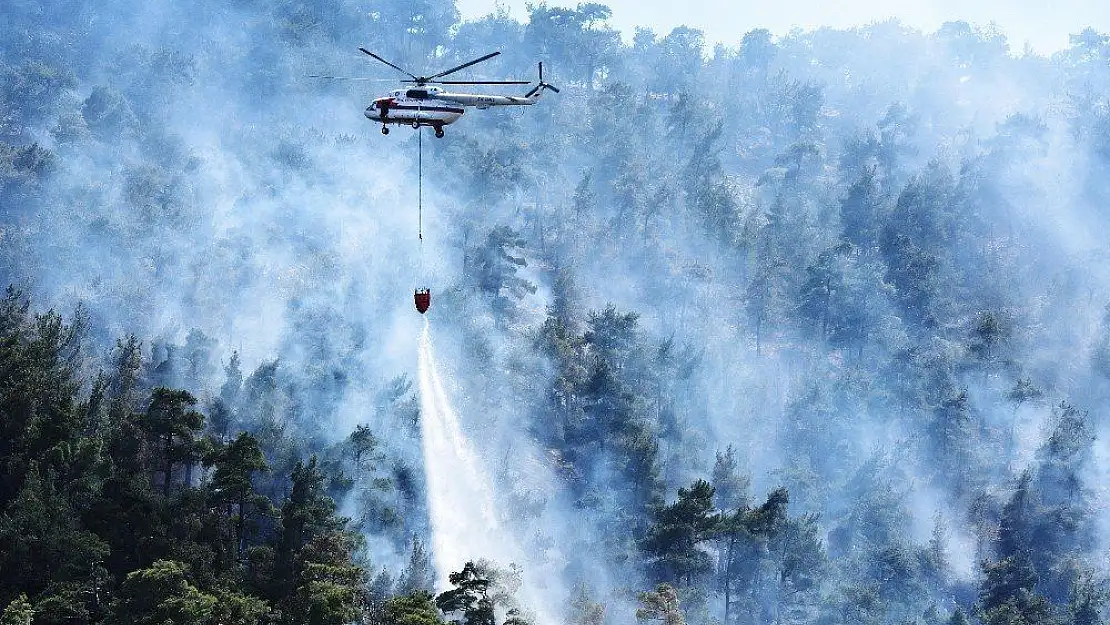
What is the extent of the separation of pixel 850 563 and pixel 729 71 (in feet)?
352

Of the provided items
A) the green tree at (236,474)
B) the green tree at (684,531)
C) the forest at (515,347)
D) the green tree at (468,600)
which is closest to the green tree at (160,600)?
the forest at (515,347)

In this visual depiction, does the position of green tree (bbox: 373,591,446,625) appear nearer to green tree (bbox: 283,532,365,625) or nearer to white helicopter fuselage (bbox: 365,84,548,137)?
green tree (bbox: 283,532,365,625)

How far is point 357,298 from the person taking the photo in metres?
96.4

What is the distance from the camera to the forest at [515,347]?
175 ft

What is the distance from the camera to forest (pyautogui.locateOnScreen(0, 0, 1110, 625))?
53.3 meters

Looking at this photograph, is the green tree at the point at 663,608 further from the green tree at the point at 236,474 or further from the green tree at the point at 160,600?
the green tree at the point at 160,600

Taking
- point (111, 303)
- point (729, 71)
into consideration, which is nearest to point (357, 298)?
point (111, 303)

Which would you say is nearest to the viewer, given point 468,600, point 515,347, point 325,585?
point 325,585

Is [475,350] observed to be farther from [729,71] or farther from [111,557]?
[729,71]

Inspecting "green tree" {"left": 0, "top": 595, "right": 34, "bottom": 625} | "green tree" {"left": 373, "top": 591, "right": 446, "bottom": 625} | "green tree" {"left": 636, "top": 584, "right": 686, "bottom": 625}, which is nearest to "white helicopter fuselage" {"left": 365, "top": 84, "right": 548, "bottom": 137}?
"green tree" {"left": 373, "top": 591, "right": 446, "bottom": 625}

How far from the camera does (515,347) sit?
9562 centimetres

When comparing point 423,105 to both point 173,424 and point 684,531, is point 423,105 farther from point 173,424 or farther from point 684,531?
point 684,531

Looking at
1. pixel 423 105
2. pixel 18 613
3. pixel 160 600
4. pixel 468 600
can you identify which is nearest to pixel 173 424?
pixel 160 600

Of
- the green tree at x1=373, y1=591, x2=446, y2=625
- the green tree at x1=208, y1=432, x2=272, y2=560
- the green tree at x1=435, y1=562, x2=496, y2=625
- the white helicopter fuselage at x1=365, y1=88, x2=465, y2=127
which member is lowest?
the green tree at x1=373, y1=591, x2=446, y2=625
